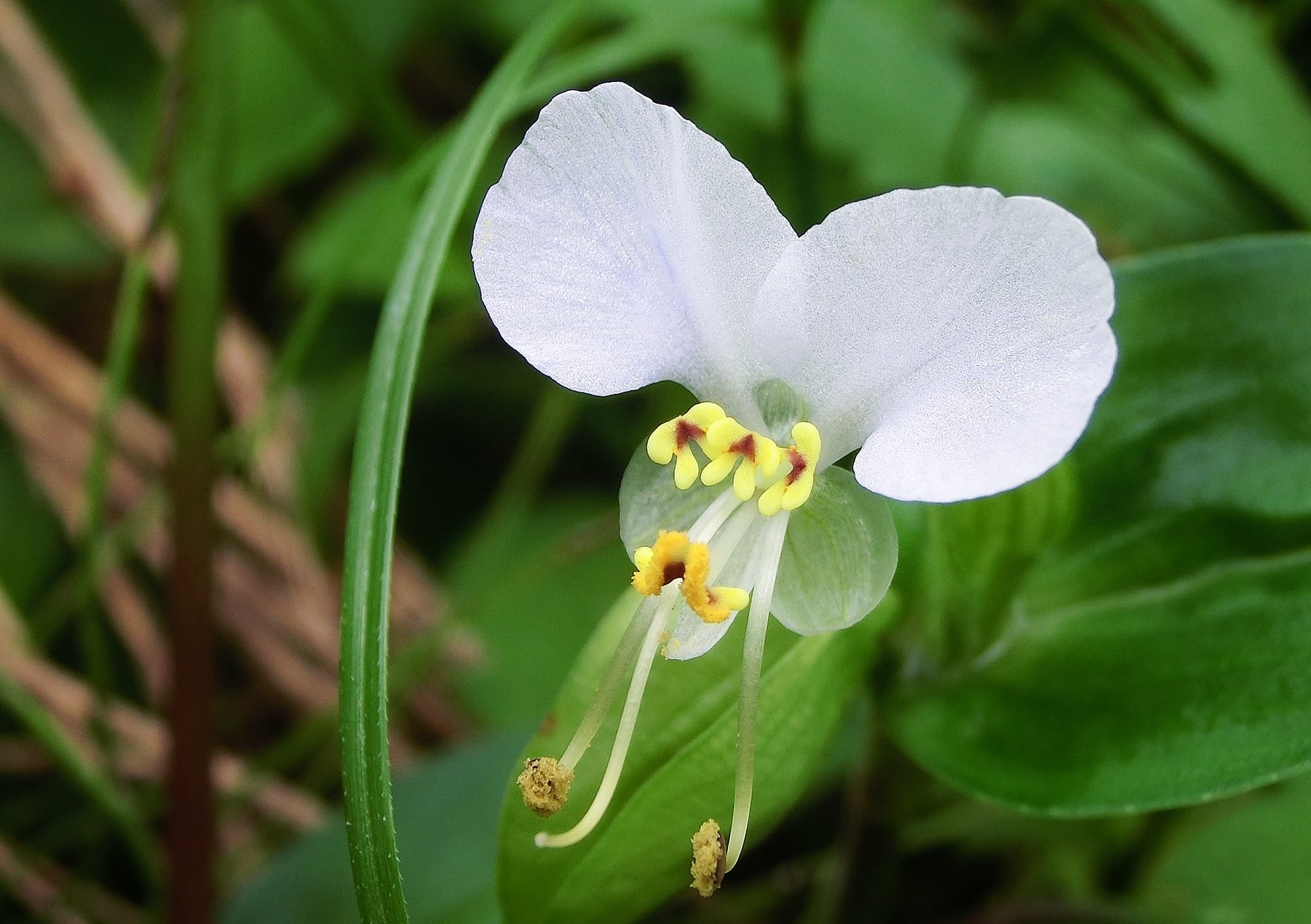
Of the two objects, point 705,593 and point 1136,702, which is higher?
point 705,593

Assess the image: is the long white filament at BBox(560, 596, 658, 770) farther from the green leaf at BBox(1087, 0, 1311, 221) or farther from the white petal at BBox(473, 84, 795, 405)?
the green leaf at BBox(1087, 0, 1311, 221)

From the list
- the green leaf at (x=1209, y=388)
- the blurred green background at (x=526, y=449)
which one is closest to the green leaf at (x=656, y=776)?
the blurred green background at (x=526, y=449)

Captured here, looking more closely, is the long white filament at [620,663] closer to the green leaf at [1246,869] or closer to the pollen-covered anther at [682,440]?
the pollen-covered anther at [682,440]

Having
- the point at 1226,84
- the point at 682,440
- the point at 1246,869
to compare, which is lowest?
the point at 1246,869

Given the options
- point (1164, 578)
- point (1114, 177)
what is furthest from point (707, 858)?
point (1114, 177)

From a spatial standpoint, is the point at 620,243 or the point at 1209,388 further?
the point at 1209,388

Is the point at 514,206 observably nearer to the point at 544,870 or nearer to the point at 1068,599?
the point at 544,870

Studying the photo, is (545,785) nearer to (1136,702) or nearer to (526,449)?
(1136,702)

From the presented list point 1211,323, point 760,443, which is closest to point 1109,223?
point 1211,323
